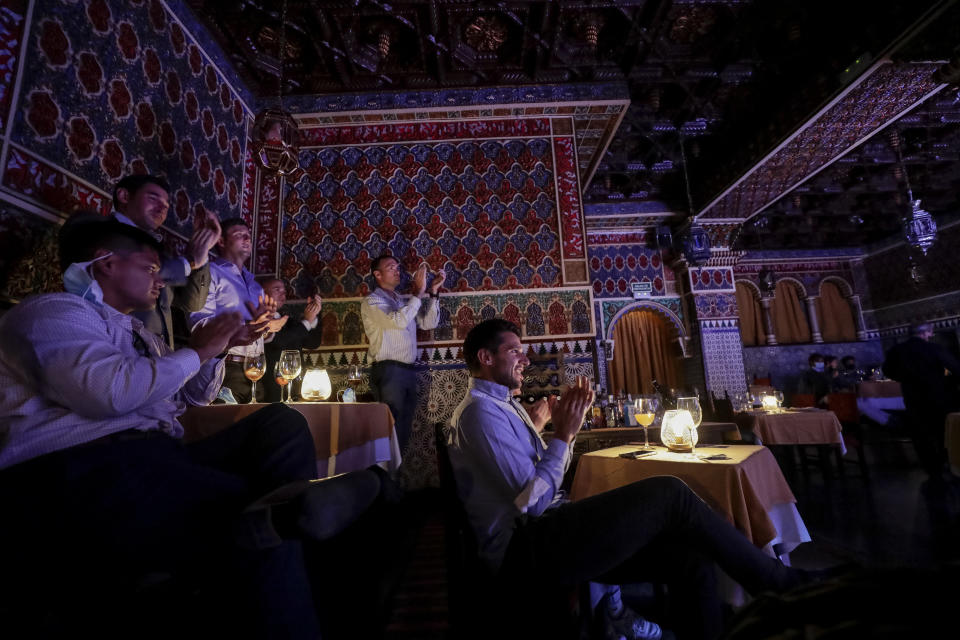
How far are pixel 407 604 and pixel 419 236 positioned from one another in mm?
3638

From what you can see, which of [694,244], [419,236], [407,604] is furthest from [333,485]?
[694,244]

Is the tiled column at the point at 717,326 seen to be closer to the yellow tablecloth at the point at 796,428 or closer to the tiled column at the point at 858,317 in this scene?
the yellow tablecloth at the point at 796,428

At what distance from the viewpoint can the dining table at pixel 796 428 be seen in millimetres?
3586

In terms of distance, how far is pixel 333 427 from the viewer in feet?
7.33

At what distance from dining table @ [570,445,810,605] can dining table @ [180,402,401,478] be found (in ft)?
3.99

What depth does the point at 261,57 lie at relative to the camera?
426 centimetres

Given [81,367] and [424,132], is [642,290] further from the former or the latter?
[81,367]

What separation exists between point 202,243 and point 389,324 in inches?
66.3

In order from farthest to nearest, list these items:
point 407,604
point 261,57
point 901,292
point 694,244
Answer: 1. point 901,292
2. point 694,244
3. point 261,57
4. point 407,604

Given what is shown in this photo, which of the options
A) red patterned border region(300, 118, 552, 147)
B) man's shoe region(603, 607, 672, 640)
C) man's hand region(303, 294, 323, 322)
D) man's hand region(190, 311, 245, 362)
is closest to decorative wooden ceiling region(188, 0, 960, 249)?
red patterned border region(300, 118, 552, 147)

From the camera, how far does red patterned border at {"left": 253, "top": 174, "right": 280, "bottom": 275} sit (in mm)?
4715

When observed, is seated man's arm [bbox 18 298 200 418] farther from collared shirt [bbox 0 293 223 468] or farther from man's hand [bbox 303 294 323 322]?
man's hand [bbox 303 294 323 322]

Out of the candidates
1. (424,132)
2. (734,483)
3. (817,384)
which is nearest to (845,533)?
(734,483)

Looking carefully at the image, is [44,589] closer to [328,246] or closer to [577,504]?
[577,504]
